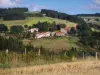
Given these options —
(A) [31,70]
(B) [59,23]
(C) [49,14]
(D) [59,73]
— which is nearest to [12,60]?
(A) [31,70]

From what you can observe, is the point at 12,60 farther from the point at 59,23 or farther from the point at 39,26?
the point at 59,23

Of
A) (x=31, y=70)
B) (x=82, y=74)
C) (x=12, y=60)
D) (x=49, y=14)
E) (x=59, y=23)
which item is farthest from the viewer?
(x=49, y=14)

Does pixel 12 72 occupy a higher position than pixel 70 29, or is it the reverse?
pixel 12 72

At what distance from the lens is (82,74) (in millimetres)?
14328

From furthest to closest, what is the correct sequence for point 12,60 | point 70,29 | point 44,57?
1. point 70,29
2. point 44,57
3. point 12,60

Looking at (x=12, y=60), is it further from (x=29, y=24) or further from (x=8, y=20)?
(x=8, y=20)

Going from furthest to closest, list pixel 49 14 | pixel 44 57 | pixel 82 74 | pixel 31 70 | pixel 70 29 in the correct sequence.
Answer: pixel 49 14 < pixel 70 29 < pixel 44 57 < pixel 31 70 < pixel 82 74

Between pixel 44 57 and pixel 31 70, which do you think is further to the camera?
pixel 44 57

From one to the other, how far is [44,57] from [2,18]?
15177 centimetres

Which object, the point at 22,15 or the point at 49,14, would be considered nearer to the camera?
the point at 22,15

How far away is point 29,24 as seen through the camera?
157 metres

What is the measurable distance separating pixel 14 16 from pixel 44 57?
152411 millimetres

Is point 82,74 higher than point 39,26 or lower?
higher

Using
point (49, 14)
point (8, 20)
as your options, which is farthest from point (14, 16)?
point (49, 14)
